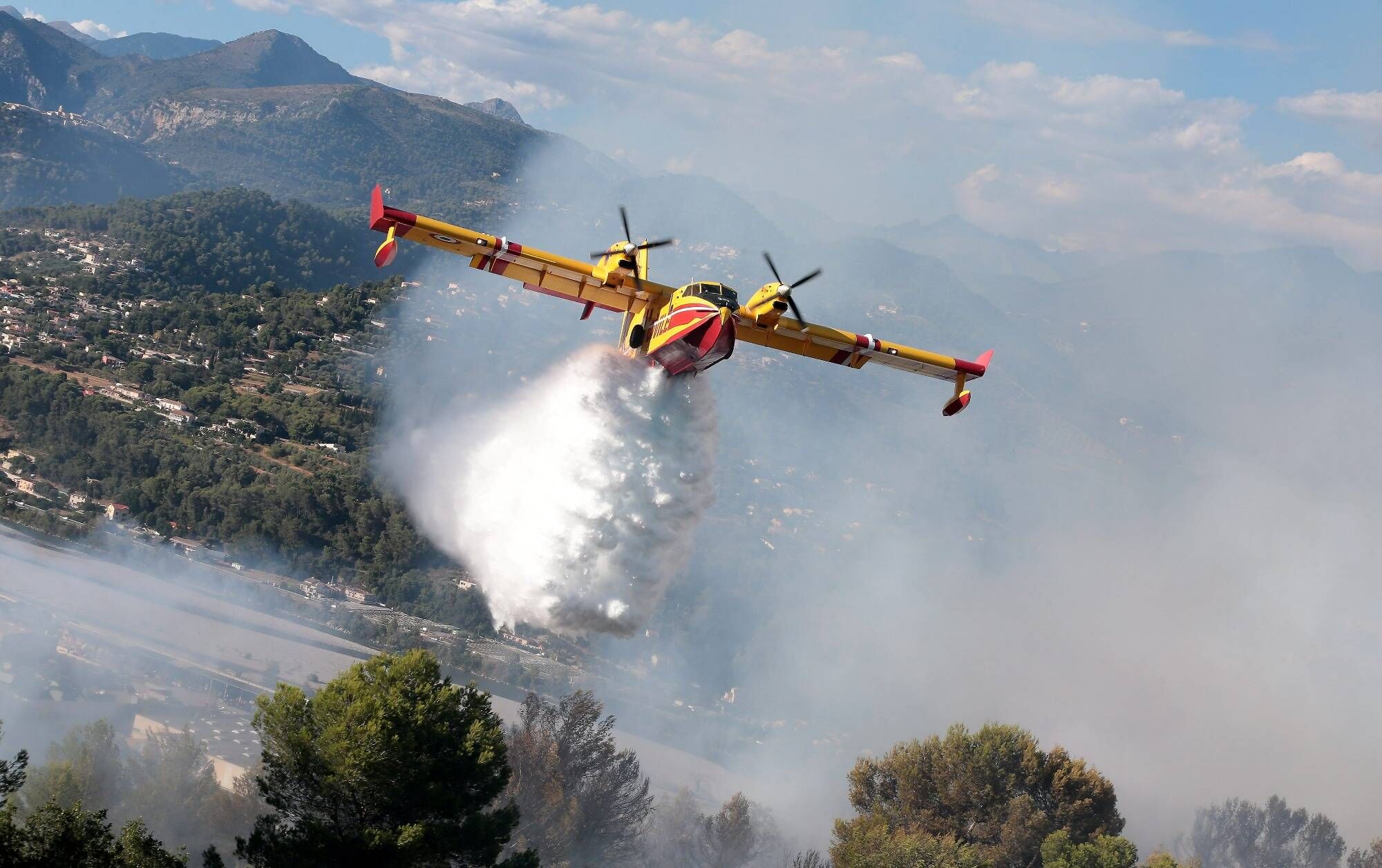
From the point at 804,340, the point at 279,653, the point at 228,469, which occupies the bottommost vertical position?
the point at 279,653

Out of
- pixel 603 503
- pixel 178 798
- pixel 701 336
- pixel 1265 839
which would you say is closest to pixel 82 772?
pixel 178 798

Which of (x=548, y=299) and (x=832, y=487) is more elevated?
(x=548, y=299)

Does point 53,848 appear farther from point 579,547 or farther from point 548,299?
point 548,299

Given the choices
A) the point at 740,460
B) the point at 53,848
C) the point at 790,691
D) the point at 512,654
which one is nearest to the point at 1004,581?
the point at 740,460

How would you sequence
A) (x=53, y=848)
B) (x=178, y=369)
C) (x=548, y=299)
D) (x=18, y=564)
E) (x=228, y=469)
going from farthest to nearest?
(x=548, y=299) < (x=178, y=369) < (x=228, y=469) < (x=18, y=564) < (x=53, y=848)

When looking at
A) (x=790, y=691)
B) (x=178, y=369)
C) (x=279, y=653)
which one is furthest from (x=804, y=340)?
(x=178, y=369)

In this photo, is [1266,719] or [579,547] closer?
[579,547]

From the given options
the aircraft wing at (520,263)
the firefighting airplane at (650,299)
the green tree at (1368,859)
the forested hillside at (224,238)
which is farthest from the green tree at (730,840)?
the forested hillside at (224,238)

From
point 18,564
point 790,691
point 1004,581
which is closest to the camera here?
point 18,564

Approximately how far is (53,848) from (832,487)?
119687mm

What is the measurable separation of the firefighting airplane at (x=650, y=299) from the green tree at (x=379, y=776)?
1114 cm

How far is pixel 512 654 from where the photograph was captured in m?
67.1

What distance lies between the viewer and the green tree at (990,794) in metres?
43.6

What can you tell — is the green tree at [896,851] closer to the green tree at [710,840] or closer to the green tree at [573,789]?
the green tree at [710,840]
